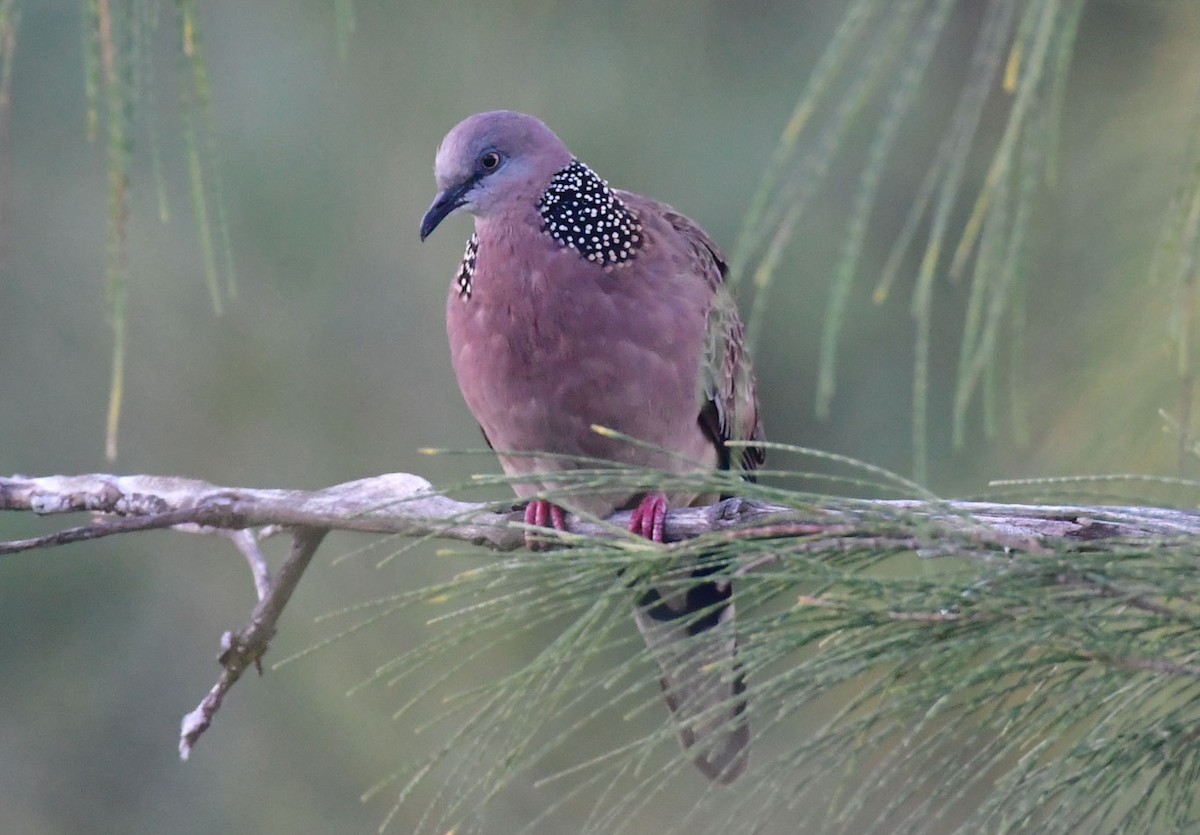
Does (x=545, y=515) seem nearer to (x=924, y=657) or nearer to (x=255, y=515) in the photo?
(x=255, y=515)

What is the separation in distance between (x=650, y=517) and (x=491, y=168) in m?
0.76

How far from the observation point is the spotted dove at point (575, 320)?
2625mm

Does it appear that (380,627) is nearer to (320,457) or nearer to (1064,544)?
(320,457)

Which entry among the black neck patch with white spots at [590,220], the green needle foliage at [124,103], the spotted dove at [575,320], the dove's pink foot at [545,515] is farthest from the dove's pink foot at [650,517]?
the green needle foliage at [124,103]

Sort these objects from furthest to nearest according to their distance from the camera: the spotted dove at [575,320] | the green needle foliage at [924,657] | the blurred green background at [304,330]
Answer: the blurred green background at [304,330] < the spotted dove at [575,320] < the green needle foliage at [924,657]

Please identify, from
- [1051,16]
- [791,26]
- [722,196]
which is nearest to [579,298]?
[1051,16]

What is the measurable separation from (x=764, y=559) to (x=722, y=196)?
3582 millimetres

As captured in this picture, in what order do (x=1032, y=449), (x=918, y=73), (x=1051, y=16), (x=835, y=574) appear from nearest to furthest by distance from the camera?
(x=918, y=73) < (x=1051, y=16) < (x=835, y=574) < (x=1032, y=449)

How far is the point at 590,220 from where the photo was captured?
2.73 meters

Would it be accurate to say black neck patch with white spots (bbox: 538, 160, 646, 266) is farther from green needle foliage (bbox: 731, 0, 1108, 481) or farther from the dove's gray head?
green needle foliage (bbox: 731, 0, 1108, 481)

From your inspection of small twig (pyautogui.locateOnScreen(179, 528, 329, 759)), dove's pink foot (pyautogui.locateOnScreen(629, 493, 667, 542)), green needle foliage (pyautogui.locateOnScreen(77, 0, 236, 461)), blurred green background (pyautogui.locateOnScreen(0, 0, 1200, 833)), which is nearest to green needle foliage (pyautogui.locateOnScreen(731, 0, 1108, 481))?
green needle foliage (pyautogui.locateOnScreen(77, 0, 236, 461))

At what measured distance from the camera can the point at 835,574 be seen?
129 centimetres

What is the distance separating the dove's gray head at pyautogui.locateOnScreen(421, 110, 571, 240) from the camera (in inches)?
110

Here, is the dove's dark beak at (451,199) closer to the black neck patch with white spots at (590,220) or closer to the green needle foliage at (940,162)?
the black neck patch with white spots at (590,220)
